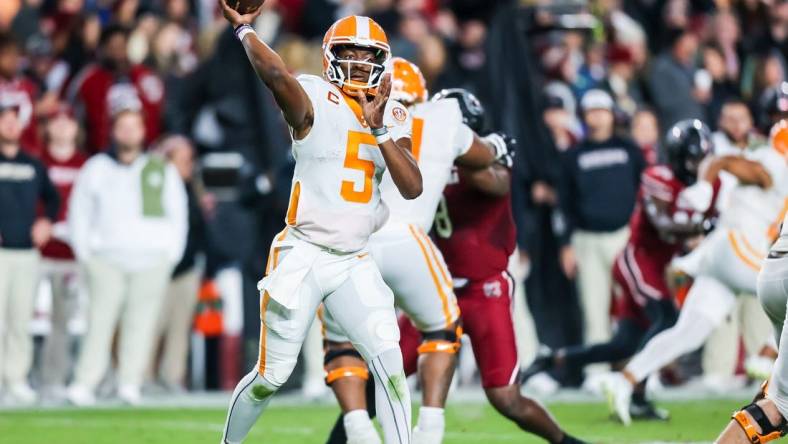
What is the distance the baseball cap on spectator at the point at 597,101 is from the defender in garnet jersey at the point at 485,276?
5.03m

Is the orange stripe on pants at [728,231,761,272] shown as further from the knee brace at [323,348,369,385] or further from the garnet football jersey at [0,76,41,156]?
the garnet football jersey at [0,76,41,156]

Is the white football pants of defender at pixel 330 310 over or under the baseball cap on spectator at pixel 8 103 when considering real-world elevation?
under

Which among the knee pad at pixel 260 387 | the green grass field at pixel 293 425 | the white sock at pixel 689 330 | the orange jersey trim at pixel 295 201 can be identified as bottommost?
the green grass field at pixel 293 425

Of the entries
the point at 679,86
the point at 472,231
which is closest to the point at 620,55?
the point at 679,86

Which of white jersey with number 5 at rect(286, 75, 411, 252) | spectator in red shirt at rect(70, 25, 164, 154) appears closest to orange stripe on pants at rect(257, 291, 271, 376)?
white jersey with number 5 at rect(286, 75, 411, 252)

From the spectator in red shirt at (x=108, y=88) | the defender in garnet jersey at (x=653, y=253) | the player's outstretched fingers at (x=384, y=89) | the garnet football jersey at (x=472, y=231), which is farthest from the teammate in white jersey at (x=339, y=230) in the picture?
the spectator in red shirt at (x=108, y=88)

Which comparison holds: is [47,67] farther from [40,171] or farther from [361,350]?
[361,350]

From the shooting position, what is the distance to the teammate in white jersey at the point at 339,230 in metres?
6.36

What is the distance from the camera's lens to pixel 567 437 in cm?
775

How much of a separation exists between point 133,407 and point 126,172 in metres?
1.91

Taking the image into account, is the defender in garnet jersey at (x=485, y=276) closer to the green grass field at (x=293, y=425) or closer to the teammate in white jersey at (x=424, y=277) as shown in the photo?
the teammate in white jersey at (x=424, y=277)

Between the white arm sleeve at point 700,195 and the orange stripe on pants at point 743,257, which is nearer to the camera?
the white arm sleeve at point 700,195

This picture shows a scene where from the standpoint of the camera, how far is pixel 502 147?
24.6 feet

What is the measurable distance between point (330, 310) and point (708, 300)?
397 cm
